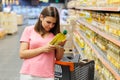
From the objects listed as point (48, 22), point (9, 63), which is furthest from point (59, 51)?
point (9, 63)

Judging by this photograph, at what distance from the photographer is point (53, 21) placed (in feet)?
8.00

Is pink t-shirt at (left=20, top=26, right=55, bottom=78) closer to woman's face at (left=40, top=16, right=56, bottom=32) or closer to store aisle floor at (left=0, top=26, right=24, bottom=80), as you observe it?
woman's face at (left=40, top=16, right=56, bottom=32)

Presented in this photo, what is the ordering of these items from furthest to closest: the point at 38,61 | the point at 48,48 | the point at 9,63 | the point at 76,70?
1. the point at 9,63
2. the point at 76,70
3. the point at 38,61
4. the point at 48,48

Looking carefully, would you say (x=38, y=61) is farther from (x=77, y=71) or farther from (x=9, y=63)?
(x=9, y=63)

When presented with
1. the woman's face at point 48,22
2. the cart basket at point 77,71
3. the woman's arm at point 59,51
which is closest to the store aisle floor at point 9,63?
the cart basket at point 77,71

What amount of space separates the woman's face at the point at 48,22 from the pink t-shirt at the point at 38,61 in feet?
0.41

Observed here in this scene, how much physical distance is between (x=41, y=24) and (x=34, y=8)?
1998 centimetres

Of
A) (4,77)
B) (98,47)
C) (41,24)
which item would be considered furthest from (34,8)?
(41,24)

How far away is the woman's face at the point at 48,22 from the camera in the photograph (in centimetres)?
243

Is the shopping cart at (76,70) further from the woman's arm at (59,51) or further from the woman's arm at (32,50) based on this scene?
the woman's arm at (32,50)

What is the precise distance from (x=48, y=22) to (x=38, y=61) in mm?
388

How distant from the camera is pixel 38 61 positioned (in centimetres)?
253

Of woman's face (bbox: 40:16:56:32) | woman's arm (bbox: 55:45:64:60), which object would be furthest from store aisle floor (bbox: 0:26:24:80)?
woman's face (bbox: 40:16:56:32)

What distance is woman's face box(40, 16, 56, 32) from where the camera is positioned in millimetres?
2428
